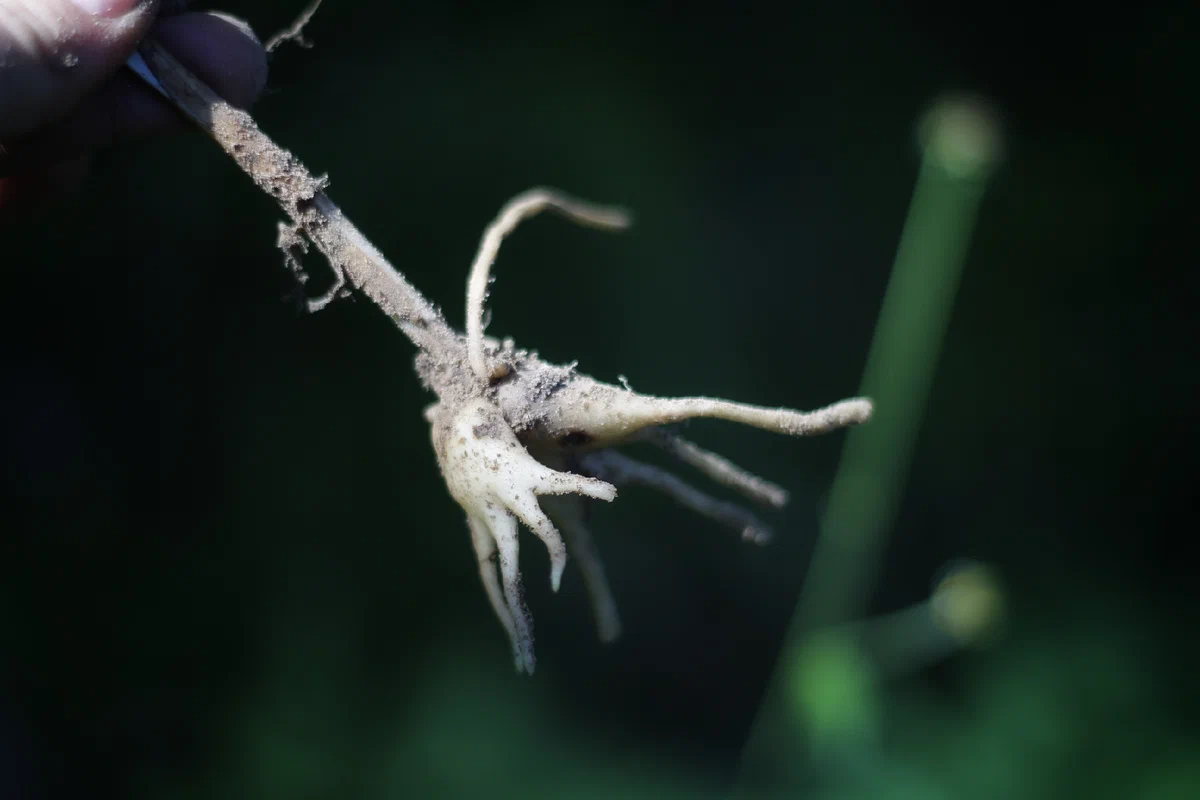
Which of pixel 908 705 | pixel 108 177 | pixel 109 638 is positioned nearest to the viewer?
pixel 108 177

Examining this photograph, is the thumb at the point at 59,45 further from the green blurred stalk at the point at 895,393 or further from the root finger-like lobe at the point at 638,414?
the green blurred stalk at the point at 895,393

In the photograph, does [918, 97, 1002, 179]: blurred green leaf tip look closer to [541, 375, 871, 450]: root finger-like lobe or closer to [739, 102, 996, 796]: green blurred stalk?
[739, 102, 996, 796]: green blurred stalk

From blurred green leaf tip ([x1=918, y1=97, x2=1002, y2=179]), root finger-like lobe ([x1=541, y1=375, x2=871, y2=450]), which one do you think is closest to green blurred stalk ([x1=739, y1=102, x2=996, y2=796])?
blurred green leaf tip ([x1=918, y1=97, x2=1002, y2=179])

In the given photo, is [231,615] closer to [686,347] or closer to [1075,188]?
[686,347]

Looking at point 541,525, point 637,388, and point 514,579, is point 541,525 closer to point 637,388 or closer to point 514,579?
point 514,579

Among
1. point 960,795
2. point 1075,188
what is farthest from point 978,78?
point 960,795

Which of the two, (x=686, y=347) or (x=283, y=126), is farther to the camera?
(x=686, y=347)
